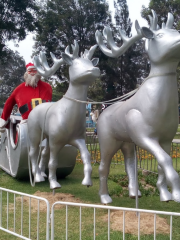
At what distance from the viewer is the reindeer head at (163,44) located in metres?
3.29

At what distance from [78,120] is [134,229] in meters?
1.63

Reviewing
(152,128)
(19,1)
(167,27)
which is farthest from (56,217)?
(19,1)

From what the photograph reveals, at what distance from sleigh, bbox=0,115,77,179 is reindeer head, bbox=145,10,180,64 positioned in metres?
3.24

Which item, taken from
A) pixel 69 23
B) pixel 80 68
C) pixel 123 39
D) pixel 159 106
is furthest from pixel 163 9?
pixel 159 106

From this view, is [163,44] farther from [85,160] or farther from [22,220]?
[22,220]

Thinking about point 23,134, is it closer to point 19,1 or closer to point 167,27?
point 167,27

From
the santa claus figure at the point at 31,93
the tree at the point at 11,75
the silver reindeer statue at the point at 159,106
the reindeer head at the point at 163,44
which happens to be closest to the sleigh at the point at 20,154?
the santa claus figure at the point at 31,93

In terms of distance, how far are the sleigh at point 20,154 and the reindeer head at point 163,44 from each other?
10.6ft

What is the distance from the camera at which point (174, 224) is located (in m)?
4.16

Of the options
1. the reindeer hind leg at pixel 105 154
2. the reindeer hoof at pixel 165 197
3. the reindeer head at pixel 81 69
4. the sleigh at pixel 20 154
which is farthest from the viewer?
the sleigh at pixel 20 154

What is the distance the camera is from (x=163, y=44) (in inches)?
132

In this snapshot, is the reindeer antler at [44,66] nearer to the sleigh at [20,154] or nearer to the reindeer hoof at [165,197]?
the sleigh at [20,154]

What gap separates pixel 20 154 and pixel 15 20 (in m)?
10.6

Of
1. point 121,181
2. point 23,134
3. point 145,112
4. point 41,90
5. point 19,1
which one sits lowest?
point 121,181
